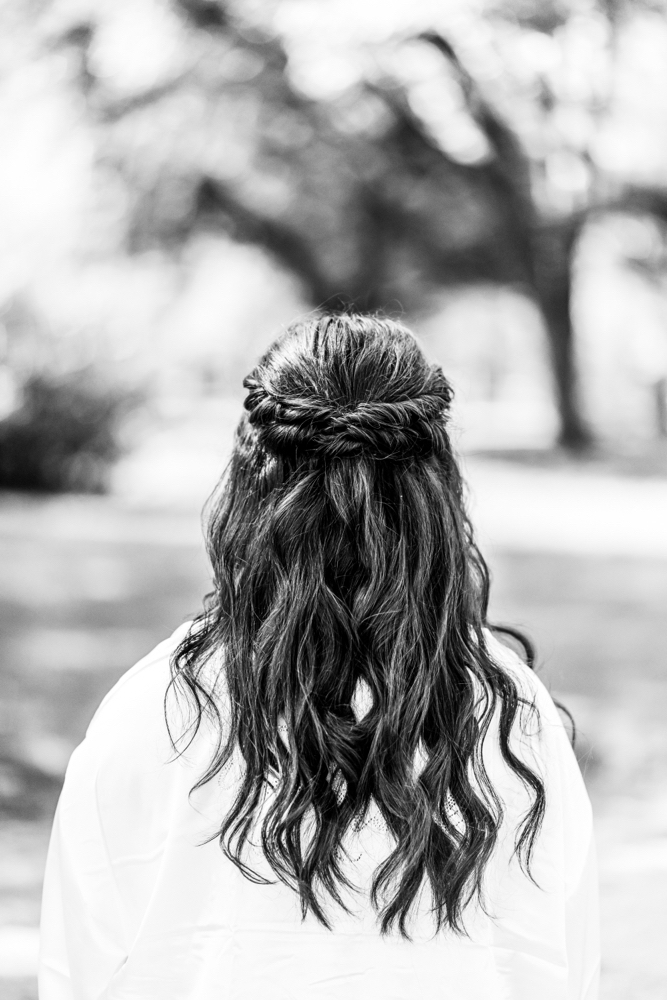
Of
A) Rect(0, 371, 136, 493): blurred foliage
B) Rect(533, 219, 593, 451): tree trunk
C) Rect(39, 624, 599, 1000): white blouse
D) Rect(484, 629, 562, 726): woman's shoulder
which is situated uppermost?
Rect(533, 219, 593, 451): tree trunk

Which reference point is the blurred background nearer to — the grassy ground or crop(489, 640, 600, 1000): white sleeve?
the grassy ground

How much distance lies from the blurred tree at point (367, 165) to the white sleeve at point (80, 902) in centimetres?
1162

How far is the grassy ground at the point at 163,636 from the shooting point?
3363 millimetres

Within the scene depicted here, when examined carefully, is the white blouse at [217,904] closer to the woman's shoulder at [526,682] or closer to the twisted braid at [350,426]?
the woman's shoulder at [526,682]

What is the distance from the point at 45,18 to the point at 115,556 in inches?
250

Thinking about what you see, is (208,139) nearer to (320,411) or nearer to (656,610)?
(656,610)

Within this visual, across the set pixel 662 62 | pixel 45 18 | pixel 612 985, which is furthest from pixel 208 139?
pixel 612 985

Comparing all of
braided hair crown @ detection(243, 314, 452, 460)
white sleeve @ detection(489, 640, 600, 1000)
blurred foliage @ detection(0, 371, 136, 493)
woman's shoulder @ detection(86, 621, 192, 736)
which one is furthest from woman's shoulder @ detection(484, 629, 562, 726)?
blurred foliage @ detection(0, 371, 136, 493)

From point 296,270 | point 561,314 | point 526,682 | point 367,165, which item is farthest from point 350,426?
point 296,270

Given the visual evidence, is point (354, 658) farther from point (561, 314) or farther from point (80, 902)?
point (561, 314)

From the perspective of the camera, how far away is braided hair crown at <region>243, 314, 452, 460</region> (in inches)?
54.0

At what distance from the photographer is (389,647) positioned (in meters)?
1.42

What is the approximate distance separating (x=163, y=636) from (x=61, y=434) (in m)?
4.74

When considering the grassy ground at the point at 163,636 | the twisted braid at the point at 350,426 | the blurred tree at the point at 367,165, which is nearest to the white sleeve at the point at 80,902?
the twisted braid at the point at 350,426
